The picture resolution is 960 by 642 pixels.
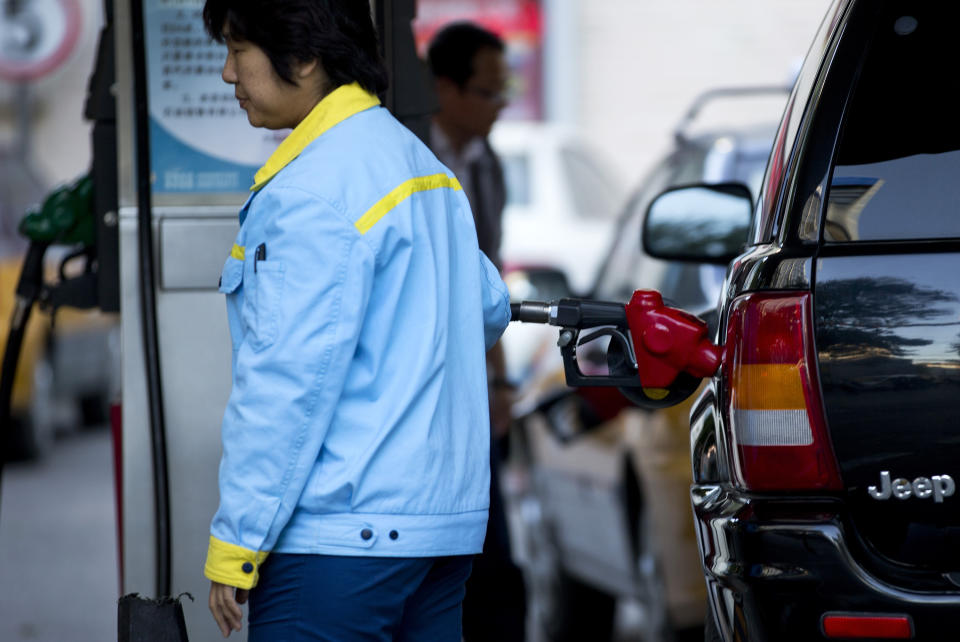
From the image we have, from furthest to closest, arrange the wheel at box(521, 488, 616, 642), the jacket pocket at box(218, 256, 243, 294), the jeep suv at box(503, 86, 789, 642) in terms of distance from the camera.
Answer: the wheel at box(521, 488, 616, 642), the jeep suv at box(503, 86, 789, 642), the jacket pocket at box(218, 256, 243, 294)

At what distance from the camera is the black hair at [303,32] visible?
290cm

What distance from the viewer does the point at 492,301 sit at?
3209mm

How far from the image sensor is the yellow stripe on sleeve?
2770mm

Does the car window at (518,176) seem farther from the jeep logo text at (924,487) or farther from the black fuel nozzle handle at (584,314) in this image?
the jeep logo text at (924,487)

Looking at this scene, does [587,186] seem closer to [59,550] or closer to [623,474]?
[59,550]

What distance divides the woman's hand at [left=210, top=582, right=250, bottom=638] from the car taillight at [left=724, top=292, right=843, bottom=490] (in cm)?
85

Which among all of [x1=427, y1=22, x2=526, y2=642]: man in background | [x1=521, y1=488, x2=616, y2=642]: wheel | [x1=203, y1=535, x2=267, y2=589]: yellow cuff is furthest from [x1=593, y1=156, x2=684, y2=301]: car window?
[x1=203, y1=535, x2=267, y2=589]: yellow cuff

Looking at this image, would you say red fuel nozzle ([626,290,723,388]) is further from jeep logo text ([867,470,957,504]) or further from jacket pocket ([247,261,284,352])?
jacket pocket ([247,261,284,352])

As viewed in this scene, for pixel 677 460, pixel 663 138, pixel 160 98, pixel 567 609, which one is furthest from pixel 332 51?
pixel 663 138

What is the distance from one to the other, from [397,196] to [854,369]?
79 centimetres

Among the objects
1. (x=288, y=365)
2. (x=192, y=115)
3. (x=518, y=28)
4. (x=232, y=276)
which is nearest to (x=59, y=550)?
(x=192, y=115)

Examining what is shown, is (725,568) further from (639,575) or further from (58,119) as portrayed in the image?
(58,119)

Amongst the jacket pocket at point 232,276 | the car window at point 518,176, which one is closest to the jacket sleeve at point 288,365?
the jacket pocket at point 232,276

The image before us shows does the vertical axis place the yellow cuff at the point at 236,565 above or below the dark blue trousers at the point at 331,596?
above
